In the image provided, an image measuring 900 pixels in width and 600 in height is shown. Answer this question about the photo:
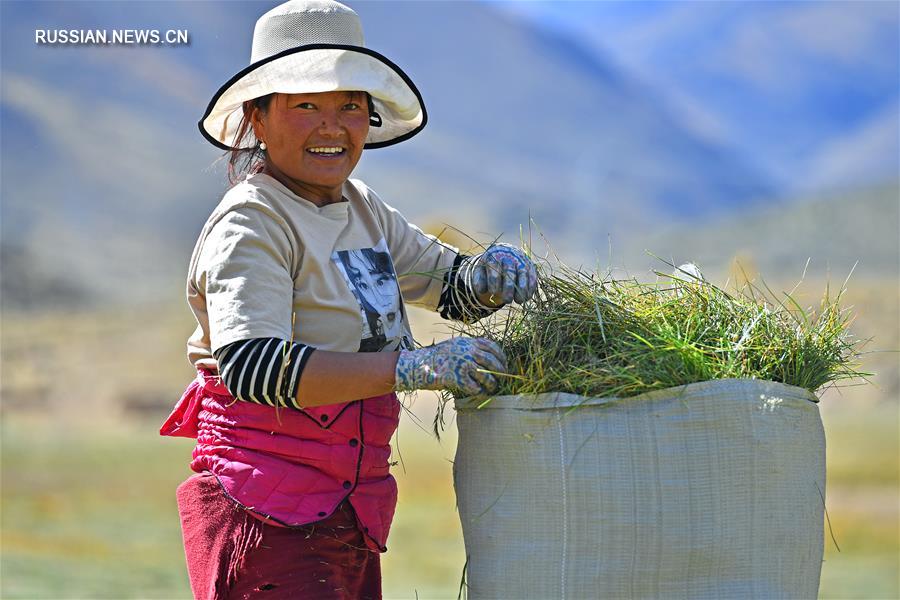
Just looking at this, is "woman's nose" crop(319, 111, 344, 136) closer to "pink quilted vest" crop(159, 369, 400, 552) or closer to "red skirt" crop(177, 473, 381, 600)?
"pink quilted vest" crop(159, 369, 400, 552)

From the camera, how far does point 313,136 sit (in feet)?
9.44

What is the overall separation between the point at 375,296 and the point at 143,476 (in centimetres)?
1453

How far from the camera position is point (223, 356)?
2635 millimetres

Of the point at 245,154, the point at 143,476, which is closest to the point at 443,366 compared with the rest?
the point at 245,154

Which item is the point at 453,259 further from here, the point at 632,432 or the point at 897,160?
the point at 897,160

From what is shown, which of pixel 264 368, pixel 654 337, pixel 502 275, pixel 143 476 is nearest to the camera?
pixel 264 368

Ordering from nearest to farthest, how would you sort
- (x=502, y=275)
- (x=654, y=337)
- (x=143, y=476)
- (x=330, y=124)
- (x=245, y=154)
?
(x=654, y=337) → (x=330, y=124) → (x=502, y=275) → (x=245, y=154) → (x=143, y=476)

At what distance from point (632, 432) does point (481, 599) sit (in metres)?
0.53

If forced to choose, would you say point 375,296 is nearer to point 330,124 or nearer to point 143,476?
point 330,124

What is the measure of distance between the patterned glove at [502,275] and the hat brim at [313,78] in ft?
1.42

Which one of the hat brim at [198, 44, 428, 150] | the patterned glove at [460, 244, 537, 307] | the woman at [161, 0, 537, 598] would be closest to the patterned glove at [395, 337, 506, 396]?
the woman at [161, 0, 537, 598]

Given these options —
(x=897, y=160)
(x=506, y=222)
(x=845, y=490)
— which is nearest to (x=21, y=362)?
(x=845, y=490)

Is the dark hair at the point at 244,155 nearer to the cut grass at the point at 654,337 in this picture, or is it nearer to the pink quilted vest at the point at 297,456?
the pink quilted vest at the point at 297,456

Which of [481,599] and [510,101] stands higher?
[510,101]
